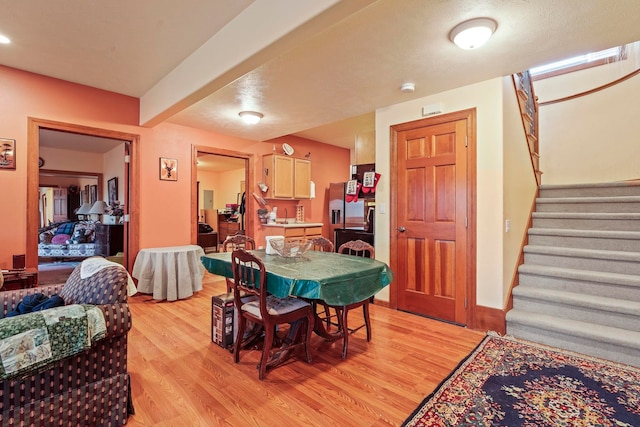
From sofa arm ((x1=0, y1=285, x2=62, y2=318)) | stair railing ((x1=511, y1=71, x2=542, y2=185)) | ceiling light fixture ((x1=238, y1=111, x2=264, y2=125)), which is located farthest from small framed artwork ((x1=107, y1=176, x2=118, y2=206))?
stair railing ((x1=511, y1=71, x2=542, y2=185))

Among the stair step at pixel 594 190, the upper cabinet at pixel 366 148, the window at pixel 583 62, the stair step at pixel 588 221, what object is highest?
the window at pixel 583 62

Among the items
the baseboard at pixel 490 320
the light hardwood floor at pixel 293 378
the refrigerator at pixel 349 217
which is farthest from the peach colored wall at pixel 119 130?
the baseboard at pixel 490 320

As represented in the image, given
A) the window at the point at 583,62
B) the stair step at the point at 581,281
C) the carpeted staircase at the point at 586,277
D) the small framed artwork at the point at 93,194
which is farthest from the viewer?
the small framed artwork at the point at 93,194

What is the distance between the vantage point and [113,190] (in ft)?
22.1

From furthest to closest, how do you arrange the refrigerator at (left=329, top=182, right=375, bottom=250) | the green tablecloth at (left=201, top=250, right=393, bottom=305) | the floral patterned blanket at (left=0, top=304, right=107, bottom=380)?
1. the refrigerator at (left=329, top=182, right=375, bottom=250)
2. the green tablecloth at (left=201, top=250, right=393, bottom=305)
3. the floral patterned blanket at (left=0, top=304, right=107, bottom=380)

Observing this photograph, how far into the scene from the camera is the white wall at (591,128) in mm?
4191

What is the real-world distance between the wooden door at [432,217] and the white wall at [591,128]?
8.89ft

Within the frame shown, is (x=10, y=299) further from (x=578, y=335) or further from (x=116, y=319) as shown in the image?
(x=578, y=335)

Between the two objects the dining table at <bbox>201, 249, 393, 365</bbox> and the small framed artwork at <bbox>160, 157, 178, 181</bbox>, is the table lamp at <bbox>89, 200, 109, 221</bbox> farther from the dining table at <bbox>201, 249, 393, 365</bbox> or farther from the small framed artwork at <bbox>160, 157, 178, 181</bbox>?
the dining table at <bbox>201, 249, 393, 365</bbox>

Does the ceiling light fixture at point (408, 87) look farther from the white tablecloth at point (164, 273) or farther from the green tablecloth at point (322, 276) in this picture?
the white tablecloth at point (164, 273)

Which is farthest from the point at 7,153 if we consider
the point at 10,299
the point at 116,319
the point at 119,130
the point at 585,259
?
the point at 585,259

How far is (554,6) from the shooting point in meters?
1.90

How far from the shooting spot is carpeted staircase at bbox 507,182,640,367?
2.51 meters

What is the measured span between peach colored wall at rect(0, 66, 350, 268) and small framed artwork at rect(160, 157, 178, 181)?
0.06 metres
